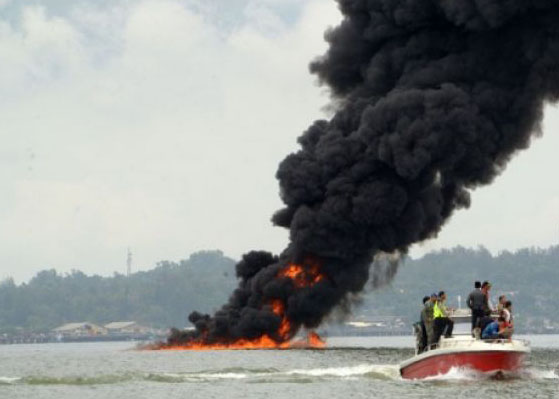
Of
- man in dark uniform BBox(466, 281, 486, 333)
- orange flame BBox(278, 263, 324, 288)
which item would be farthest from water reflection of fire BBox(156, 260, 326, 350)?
man in dark uniform BBox(466, 281, 486, 333)

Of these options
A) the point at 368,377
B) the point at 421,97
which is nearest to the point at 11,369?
the point at 368,377

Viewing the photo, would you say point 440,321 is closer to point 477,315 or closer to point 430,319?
point 430,319

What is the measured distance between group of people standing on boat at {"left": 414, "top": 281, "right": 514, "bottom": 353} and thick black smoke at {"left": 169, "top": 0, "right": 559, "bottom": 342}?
130ft

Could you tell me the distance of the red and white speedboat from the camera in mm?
46469

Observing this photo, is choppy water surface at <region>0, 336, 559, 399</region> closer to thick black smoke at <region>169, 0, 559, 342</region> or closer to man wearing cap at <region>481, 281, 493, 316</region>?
man wearing cap at <region>481, 281, 493, 316</region>

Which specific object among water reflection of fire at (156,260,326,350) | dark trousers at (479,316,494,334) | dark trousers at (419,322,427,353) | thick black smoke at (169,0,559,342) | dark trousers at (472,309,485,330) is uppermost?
thick black smoke at (169,0,559,342)

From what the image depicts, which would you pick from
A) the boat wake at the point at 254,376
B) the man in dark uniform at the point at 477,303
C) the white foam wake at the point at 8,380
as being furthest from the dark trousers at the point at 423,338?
the white foam wake at the point at 8,380

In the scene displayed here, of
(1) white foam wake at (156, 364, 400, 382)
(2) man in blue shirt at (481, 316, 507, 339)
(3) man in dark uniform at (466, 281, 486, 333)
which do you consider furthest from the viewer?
(1) white foam wake at (156, 364, 400, 382)

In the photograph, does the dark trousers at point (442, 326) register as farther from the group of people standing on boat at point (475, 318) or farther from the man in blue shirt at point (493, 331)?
the man in blue shirt at point (493, 331)

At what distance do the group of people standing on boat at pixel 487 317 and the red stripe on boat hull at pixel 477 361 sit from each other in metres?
0.67

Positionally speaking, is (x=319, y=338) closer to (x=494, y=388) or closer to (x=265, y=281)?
(x=265, y=281)

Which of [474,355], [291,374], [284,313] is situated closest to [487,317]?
[474,355]

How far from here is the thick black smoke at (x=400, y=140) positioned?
8900 cm

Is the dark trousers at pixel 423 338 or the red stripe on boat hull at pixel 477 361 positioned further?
the dark trousers at pixel 423 338
